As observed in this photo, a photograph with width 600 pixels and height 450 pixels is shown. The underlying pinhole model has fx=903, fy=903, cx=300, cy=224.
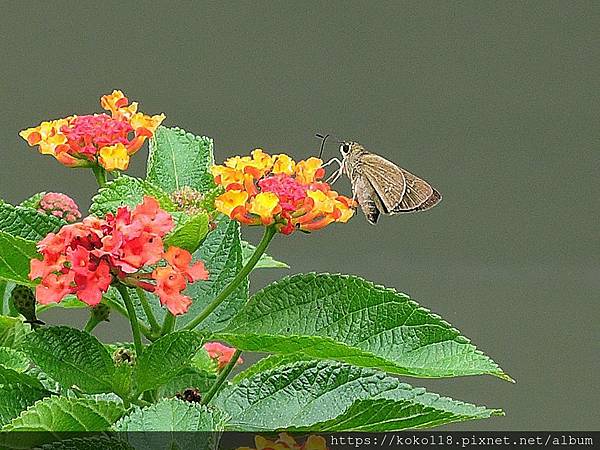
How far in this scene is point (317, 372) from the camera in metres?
0.42

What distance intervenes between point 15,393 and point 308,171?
16 cm

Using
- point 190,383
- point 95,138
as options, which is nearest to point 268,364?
point 190,383

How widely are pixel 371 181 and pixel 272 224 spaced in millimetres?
132

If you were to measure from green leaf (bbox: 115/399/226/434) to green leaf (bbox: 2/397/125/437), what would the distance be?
0.02 meters

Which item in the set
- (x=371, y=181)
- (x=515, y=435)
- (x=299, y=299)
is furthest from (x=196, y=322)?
(x=515, y=435)

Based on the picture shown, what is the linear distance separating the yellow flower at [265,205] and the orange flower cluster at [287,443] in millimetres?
99

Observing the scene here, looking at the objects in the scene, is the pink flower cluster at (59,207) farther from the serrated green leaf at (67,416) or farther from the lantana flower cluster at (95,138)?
the serrated green leaf at (67,416)

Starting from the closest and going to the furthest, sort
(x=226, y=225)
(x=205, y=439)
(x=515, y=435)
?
1. (x=205, y=439)
2. (x=226, y=225)
3. (x=515, y=435)

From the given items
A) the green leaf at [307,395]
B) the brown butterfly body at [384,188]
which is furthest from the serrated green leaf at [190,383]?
the brown butterfly body at [384,188]

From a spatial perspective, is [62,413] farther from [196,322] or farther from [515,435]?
[515,435]

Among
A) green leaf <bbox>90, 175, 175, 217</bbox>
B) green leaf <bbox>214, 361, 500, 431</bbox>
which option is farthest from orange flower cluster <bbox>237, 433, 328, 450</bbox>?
green leaf <bbox>90, 175, 175, 217</bbox>

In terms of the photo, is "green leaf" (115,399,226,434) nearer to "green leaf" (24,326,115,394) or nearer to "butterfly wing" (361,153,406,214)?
"green leaf" (24,326,115,394)

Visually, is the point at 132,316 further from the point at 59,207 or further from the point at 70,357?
the point at 59,207

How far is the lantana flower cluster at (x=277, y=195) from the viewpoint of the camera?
395 mm
